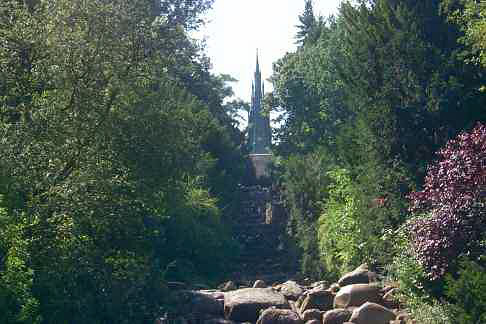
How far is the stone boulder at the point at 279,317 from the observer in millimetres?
16031

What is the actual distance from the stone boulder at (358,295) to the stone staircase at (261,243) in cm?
799

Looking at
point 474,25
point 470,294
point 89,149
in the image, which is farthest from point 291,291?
point 470,294

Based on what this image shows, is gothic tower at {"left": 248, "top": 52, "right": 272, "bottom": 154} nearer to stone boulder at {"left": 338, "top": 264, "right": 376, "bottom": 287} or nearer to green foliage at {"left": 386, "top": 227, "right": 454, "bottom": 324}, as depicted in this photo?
stone boulder at {"left": 338, "top": 264, "right": 376, "bottom": 287}

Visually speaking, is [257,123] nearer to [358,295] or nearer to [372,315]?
[358,295]

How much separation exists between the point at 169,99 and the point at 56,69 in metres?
3.18

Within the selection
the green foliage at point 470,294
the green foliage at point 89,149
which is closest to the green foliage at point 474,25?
the green foliage at point 470,294

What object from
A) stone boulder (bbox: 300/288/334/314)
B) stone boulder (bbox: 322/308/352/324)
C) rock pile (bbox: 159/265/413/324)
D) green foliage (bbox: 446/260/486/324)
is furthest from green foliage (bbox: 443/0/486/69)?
stone boulder (bbox: 300/288/334/314)

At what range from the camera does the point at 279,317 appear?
637 inches

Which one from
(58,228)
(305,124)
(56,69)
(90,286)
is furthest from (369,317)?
(305,124)

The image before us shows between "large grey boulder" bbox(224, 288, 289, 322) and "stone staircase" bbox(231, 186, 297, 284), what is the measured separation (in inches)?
243

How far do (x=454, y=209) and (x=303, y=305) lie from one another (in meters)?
4.68

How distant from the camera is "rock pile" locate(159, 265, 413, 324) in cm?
1530

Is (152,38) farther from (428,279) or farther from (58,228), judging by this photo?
(428,279)

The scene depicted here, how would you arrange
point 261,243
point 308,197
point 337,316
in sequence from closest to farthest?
point 337,316 < point 308,197 < point 261,243
